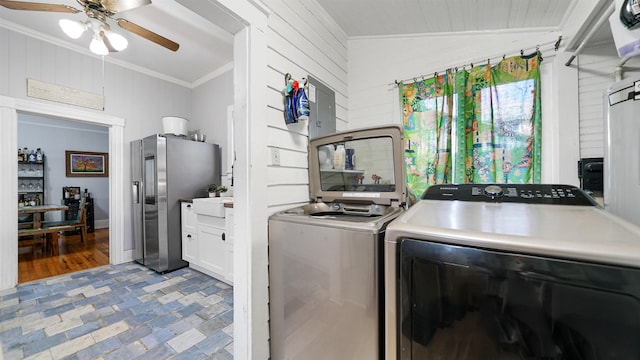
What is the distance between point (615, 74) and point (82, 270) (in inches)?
217

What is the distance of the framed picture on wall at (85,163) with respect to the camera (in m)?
5.68

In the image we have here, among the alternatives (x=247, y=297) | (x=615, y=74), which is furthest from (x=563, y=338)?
(x=615, y=74)

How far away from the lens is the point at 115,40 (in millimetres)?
2223

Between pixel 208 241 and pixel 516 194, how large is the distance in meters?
2.91

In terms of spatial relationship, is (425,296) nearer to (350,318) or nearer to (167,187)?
(350,318)

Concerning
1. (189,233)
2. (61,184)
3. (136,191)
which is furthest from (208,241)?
(61,184)

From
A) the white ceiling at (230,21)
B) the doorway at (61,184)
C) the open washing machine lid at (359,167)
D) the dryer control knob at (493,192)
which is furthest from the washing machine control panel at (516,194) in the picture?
the doorway at (61,184)

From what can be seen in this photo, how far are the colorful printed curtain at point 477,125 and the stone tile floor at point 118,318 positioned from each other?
2161mm

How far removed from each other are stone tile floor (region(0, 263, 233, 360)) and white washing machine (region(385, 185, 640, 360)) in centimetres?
153

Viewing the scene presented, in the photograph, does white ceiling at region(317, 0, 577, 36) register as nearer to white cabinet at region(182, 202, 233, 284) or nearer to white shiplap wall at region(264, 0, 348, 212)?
white shiplap wall at region(264, 0, 348, 212)

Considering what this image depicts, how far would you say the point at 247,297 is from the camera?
1296mm

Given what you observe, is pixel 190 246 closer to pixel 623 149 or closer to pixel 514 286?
Result: pixel 514 286

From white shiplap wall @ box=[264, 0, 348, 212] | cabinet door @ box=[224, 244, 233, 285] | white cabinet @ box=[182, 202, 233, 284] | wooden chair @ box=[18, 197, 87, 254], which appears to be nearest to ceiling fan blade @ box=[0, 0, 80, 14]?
white shiplap wall @ box=[264, 0, 348, 212]

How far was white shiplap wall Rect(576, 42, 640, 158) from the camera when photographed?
1.49 metres
